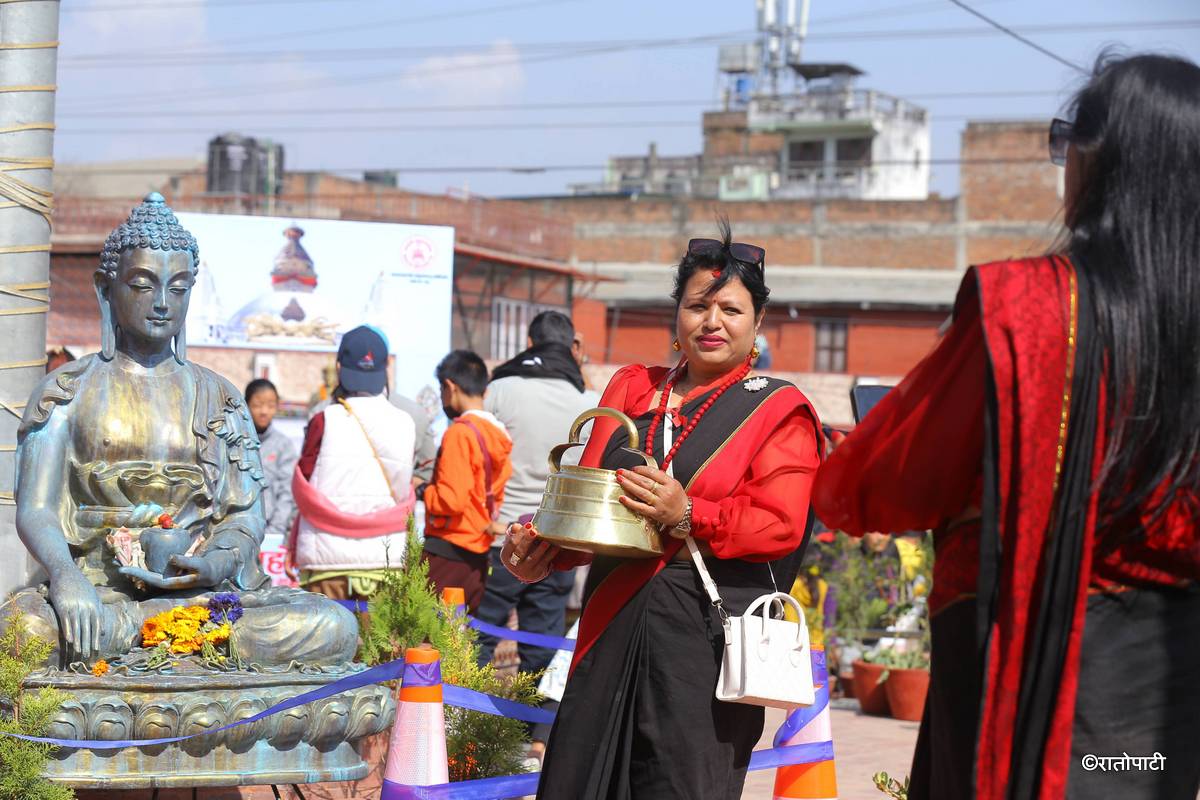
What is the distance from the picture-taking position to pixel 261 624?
5527 mm

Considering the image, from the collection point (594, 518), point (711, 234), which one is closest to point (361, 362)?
point (594, 518)

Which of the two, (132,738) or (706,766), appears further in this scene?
(132,738)

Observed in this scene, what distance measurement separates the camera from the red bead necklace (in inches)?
159

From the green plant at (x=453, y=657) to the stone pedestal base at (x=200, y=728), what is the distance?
0.41 m

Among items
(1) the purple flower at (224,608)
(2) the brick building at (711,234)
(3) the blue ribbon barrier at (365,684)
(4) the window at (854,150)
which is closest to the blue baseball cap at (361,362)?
(1) the purple flower at (224,608)

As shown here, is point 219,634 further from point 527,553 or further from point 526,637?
point 527,553

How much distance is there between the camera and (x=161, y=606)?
17.9ft

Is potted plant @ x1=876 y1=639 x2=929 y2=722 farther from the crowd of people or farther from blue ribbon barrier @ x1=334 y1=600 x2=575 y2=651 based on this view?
the crowd of people

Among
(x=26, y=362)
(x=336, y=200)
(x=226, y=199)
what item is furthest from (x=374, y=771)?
(x=336, y=200)

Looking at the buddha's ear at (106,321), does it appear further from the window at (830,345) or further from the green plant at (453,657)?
the window at (830,345)

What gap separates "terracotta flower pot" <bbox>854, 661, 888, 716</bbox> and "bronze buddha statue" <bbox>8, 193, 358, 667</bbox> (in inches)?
183

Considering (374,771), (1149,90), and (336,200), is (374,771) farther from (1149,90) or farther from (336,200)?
(336,200)

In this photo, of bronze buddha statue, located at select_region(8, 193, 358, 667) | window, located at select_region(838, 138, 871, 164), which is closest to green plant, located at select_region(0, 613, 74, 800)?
bronze buddha statue, located at select_region(8, 193, 358, 667)

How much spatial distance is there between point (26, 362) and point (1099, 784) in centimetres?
483
